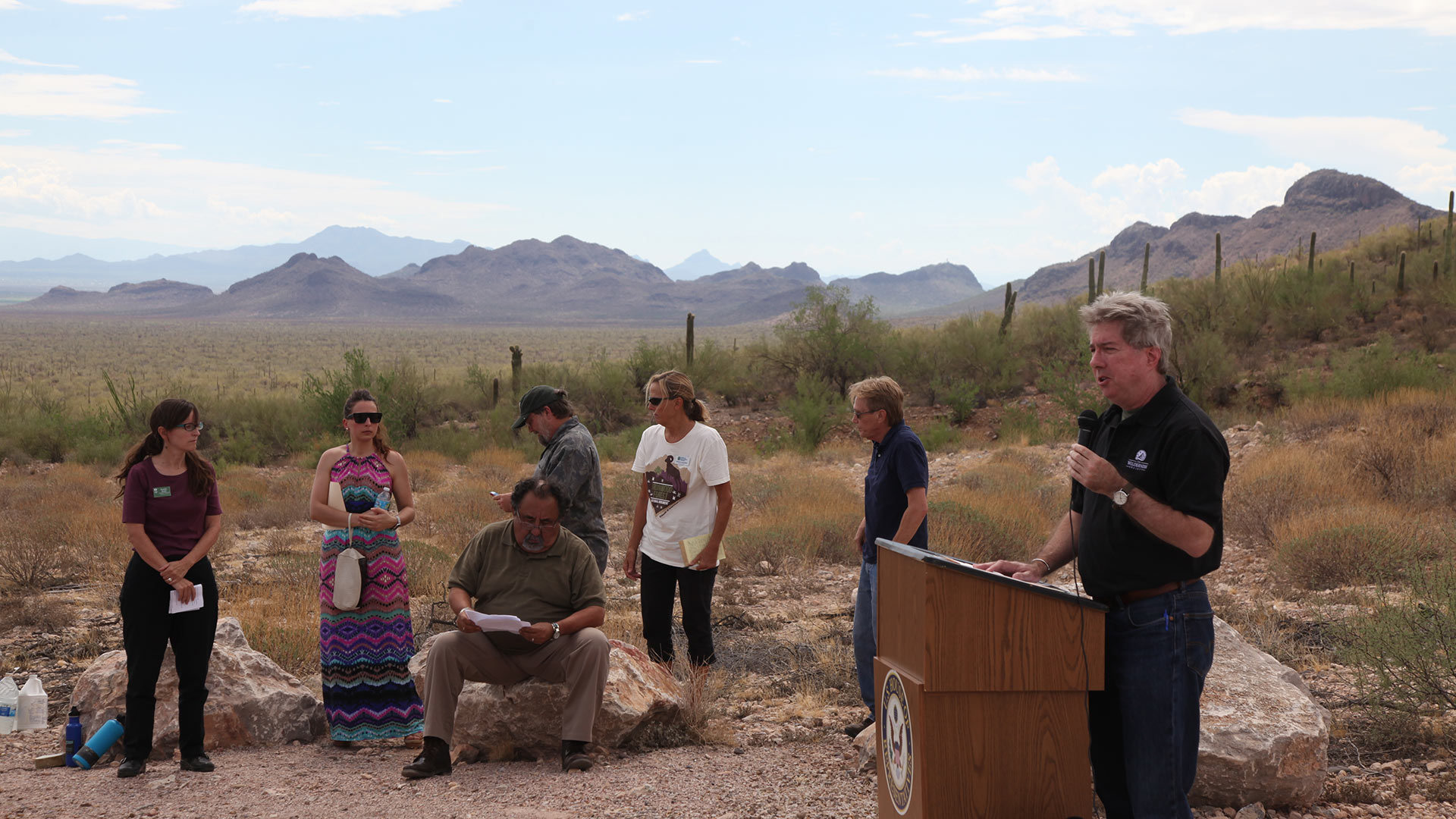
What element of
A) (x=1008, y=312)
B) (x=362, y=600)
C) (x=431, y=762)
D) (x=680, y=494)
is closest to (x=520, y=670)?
(x=431, y=762)

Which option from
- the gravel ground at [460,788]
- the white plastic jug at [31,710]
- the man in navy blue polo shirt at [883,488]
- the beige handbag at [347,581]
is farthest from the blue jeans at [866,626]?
the white plastic jug at [31,710]

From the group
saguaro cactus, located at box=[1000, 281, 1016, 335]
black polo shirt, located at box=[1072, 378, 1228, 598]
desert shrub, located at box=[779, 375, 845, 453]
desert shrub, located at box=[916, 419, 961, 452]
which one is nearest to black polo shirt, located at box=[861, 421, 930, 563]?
black polo shirt, located at box=[1072, 378, 1228, 598]

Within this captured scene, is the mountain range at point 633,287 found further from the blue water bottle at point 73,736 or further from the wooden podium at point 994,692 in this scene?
the wooden podium at point 994,692

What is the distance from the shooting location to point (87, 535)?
1116cm

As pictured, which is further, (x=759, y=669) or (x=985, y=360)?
(x=985, y=360)

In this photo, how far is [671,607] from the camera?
19.7ft

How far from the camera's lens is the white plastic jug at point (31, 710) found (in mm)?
5844

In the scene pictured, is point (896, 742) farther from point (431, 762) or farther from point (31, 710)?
point (31, 710)

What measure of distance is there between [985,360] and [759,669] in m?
20.1

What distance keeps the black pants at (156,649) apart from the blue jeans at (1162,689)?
4.21m

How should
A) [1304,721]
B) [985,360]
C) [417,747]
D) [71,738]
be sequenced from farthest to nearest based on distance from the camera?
[985,360] < [417,747] < [71,738] < [1304,721]

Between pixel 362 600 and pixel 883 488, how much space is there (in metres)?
2.84

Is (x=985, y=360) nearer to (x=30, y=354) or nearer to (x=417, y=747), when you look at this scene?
(x=417, y=747)

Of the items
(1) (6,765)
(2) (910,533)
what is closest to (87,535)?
(1) (6,765)
